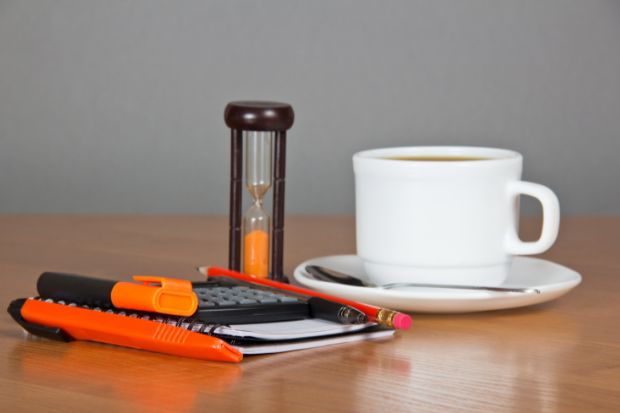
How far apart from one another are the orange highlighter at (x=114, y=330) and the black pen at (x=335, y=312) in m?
0.09

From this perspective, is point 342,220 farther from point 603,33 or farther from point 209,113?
point 603,33

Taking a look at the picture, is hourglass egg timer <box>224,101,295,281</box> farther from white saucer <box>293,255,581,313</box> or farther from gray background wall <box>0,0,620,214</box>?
gray background wall <box>0,0,620,214</box>

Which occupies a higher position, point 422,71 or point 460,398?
point 422,71

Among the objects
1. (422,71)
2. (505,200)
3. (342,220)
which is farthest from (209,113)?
(505,200)

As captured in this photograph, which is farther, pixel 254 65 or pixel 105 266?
pixel 254 65

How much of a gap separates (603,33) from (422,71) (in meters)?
0.58

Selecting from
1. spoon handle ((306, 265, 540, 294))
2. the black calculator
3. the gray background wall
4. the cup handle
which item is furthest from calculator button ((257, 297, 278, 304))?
the gray background wall

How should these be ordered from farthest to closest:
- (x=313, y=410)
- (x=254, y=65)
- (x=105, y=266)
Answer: (x=254, y=65), (x=105, y=266), (x=313, y=410)

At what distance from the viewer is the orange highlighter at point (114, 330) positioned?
0.68m

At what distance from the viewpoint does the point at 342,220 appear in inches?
58.0

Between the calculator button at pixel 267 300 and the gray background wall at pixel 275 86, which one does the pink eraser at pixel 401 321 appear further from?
the gray background wall at pixel 275 86

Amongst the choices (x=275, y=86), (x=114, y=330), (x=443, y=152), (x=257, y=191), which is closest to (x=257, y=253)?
(x=257, y=191)

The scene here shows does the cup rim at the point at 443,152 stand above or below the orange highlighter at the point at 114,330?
above

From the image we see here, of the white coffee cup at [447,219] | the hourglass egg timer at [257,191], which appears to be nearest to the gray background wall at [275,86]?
the hourglass egg timer at [257,191]
